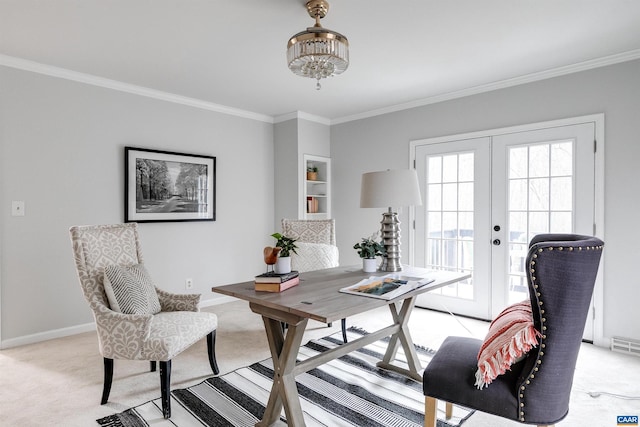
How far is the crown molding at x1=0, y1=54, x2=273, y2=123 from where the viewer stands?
10.4ft

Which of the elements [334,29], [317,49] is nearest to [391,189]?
[317,49]

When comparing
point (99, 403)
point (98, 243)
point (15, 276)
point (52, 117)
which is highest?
point (52, 117)

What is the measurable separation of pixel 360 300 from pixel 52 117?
10.8 ft

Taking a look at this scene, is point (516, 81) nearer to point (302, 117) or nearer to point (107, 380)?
point (302, 117)

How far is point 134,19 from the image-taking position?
246 centimetres

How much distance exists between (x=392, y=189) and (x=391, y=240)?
420 millimetres

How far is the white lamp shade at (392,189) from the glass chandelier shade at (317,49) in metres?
0.75

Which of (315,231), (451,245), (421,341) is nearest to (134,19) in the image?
(315,231)

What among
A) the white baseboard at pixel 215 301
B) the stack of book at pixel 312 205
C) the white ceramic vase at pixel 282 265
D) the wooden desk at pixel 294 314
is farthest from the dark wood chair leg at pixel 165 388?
the stack of book at pixel 312 205

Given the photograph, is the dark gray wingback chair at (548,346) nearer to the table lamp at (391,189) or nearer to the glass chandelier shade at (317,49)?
the table lamp at (391,189)

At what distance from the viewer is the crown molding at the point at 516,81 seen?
10.0 feet

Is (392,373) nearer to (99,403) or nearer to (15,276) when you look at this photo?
(99,403)

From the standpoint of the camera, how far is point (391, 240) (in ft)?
8.71

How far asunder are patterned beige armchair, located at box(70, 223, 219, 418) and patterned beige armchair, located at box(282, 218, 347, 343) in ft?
3.99
